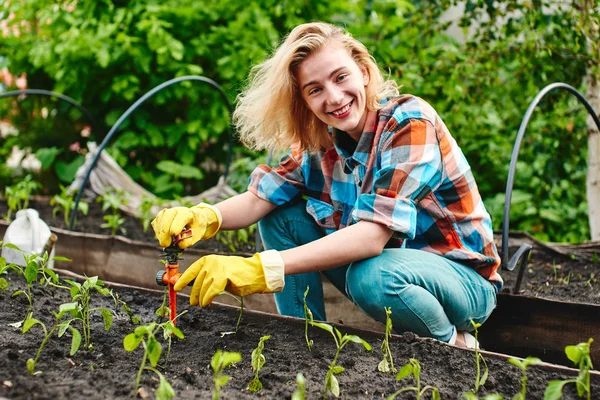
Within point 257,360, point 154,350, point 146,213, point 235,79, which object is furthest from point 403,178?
point 235,79

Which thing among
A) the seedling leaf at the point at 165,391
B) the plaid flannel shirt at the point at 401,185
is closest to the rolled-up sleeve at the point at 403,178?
the plaid flannel shirt at the point at 401,185

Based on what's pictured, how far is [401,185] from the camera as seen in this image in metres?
1.71

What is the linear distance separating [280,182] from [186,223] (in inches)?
15.6

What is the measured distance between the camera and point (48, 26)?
4375 millimetres

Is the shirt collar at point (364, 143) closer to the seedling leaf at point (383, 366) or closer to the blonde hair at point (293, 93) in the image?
the blonde hair at point (293, 93)

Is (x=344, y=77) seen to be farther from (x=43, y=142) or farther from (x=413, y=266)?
(x=43, y=142)

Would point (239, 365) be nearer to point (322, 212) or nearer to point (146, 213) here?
point (322, 212)

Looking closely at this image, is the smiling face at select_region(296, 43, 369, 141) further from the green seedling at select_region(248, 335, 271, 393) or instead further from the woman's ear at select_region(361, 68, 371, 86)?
the green seedling at select_region(248, 335, 271, 393)

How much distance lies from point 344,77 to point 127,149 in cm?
308

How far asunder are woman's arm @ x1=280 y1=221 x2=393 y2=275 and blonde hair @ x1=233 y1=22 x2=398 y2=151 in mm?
416

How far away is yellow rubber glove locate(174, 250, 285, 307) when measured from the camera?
1.60 m

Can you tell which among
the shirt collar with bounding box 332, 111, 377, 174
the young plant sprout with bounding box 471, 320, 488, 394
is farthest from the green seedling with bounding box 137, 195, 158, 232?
the young plant sprout with bounding box 471, 320, 488, 394

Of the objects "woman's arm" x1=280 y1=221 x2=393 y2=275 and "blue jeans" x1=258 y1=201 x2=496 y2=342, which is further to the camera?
"blue jeans" x1=258 y1=201 x2=496 y2=342

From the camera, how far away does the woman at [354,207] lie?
5.54ft
